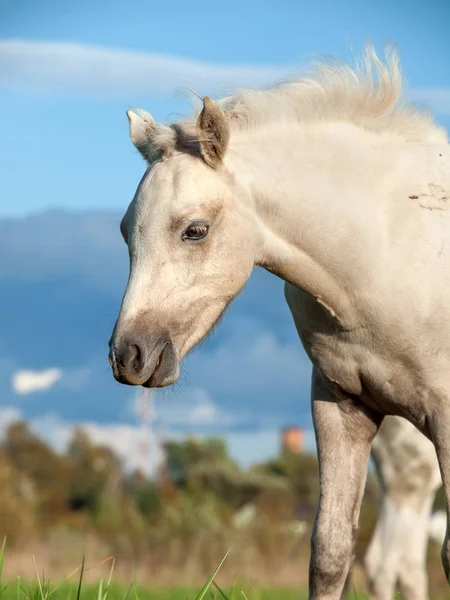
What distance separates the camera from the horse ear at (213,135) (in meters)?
4.30

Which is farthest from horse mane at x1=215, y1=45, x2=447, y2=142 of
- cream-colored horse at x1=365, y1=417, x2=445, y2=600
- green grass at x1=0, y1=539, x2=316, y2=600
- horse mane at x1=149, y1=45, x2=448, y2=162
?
cream-colored horse at x1=365, y1=417, x2=445, y2=600

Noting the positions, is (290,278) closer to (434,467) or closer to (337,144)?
(337,144)

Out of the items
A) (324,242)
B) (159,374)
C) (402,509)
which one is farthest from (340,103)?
(402,509)

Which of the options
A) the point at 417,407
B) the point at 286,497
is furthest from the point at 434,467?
the point at 286,497

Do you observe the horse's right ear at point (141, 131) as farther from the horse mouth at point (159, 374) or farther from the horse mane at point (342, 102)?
the horse mouth at point (159, 374)

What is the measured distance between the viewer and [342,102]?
15.7 ft

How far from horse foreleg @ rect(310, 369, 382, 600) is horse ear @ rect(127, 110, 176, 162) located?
4.66 feet

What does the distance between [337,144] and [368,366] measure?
3.37 feet

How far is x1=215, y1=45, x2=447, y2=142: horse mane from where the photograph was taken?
4680 millimetres

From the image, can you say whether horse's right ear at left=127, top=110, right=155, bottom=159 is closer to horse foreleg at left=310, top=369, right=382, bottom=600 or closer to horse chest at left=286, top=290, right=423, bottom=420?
horse chest at left=286, top=290, right=423, bottom=420

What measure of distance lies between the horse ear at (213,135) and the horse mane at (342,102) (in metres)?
0.30

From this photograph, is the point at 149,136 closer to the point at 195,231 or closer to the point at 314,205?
the point at 195,231

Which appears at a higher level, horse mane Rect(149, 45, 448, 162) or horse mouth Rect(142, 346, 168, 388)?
horse mane Rect(149, 45, 448, 162)

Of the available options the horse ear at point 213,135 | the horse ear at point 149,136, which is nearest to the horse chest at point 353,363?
the horse ear at point 213,135
